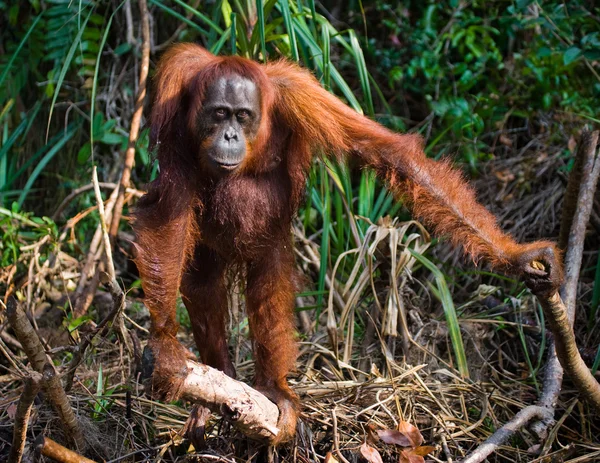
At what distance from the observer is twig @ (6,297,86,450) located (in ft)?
9.07

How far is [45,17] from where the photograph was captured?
20.2 feet

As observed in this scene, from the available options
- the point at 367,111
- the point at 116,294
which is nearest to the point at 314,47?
the point at 367,111

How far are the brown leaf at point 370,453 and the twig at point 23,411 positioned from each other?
1.44 meters

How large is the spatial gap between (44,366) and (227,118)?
4.34 feet

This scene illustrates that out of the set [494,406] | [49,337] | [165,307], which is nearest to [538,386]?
[494,406]

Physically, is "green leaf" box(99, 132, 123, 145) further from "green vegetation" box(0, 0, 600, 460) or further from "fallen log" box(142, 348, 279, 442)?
"fallen log" box(142, 348, 279, 442)

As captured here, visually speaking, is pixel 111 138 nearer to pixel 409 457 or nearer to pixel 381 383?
pixel 381 383

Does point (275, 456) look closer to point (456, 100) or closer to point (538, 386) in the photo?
point (538, 386)

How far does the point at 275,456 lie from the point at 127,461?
681 millimetres

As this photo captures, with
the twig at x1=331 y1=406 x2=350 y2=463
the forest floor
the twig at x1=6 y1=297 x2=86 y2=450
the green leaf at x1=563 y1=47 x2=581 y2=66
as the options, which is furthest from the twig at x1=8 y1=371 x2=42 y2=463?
the green leaf at x1=563 y1=47 x2=581 y2=66

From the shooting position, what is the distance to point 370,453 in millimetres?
3406

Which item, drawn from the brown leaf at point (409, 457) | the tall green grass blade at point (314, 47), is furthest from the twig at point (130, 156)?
the brown leaf at point (409, 457)

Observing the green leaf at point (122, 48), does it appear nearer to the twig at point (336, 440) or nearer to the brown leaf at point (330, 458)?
the twig at point (336, 440)

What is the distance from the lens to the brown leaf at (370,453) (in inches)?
133
